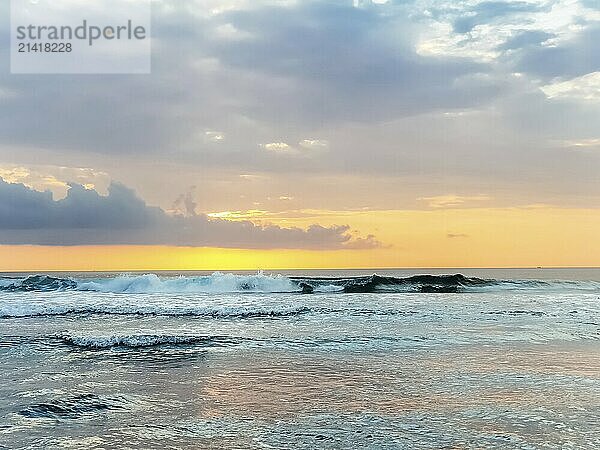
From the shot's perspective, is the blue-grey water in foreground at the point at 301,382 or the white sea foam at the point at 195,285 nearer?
the blue-grey water in foreground at the point at 301,382

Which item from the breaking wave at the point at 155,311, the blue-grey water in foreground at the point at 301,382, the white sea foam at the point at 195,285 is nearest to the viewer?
the blue-grey water in foreground at the point at 301,382

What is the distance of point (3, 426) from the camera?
27.7ft

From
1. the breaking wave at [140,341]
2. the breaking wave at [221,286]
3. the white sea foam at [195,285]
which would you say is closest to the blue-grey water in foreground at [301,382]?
the breaking wave at [140,341]

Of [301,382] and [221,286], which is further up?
[301,382]

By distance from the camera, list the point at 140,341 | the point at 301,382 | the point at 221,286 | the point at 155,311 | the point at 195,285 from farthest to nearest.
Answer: the point at 195,285, the point at 221,286, the point at 155,311, the point at 140,341, the point at 301,382

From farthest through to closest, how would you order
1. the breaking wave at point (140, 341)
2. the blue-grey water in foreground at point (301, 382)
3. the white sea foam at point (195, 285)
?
1. the white sea foam at point (195, 285)
2. the breaking wave at point (140, 341)
3. the blue-grey water in foreground at point (301, 382)

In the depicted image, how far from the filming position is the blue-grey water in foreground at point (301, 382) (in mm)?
8031

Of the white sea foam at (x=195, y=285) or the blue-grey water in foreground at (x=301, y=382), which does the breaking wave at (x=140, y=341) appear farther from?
the white sea foam at (x=195, y=285)

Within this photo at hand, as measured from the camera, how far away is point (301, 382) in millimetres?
11242

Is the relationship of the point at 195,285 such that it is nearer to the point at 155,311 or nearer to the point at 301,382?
the point at 155,311

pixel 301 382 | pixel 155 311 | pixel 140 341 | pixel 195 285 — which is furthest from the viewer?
pixel 195 285

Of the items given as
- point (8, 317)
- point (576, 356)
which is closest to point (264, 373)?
point (576, 356)

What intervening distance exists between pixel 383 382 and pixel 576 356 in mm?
6268

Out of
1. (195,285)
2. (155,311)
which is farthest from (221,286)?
(155,311)
